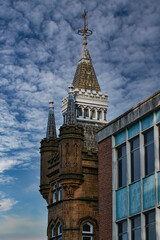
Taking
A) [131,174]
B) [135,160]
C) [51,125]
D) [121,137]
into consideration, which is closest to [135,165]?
[135,160]

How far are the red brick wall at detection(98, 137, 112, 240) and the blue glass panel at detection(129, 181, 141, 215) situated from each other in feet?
8.57

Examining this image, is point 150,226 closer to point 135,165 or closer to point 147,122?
point 135,165

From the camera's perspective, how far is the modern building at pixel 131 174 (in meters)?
26.1

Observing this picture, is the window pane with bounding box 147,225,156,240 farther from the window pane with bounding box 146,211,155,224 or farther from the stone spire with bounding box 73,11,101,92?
the stone spire with bounding box 73,11,101,92

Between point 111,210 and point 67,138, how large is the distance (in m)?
10.4

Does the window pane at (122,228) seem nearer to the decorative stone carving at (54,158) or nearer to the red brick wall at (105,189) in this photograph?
the red brick wall at (105,189)

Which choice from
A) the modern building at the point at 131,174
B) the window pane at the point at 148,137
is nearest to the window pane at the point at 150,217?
the modern building at the point at 131,174

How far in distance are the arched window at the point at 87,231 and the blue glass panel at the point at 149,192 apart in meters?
12.4

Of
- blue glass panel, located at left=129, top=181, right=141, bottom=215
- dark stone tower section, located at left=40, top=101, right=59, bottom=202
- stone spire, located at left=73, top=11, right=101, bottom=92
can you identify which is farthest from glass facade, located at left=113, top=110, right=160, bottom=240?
stone spire, located at left=73, top=11, right=101, bottom=92

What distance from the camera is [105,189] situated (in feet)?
102

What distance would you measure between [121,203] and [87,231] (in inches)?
391

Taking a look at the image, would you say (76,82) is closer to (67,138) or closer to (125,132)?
(67,138)

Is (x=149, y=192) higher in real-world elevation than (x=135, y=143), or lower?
lower

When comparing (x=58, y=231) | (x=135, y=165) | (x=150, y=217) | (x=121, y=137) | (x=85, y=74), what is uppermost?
(x=85, y=74)
